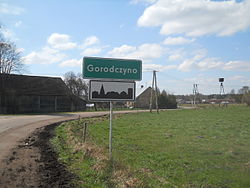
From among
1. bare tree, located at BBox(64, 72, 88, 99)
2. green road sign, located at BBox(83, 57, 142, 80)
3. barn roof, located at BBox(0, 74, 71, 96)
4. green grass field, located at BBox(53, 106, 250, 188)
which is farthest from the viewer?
bare tree, located at BBox(64, 72, 88, 99)

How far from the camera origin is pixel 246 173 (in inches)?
242

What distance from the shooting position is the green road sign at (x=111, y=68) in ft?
21.8

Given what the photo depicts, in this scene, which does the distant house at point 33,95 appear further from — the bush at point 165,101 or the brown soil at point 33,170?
the brown soil at point 33,170

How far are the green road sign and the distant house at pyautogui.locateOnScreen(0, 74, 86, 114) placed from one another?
130 ft

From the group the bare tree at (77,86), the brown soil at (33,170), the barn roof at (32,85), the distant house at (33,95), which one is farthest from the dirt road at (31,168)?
the bare tree at (77,86)

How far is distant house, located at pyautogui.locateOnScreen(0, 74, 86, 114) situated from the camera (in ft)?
141

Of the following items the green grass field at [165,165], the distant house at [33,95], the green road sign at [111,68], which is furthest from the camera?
the distant house at [33,95]

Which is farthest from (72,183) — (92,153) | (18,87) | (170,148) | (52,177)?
(18,87)

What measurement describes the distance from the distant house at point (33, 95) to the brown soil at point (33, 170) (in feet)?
122

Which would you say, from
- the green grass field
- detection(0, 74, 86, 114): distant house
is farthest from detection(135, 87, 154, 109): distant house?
the green grass field

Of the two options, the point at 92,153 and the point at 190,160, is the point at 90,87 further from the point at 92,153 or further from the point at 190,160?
the point at 190,160

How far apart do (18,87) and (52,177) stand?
43114 millimetres

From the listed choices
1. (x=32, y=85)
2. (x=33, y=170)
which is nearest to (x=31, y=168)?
(x=33, y=170)

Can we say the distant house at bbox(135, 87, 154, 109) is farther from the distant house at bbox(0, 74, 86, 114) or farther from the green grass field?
the green grass field
